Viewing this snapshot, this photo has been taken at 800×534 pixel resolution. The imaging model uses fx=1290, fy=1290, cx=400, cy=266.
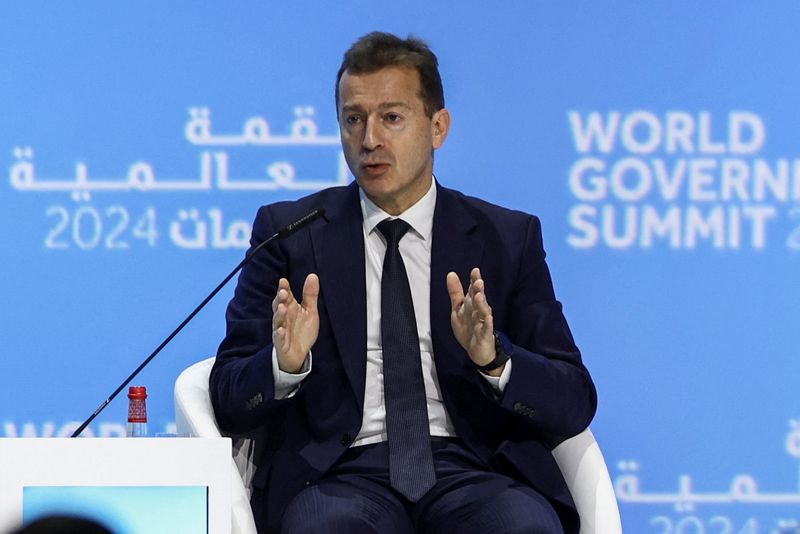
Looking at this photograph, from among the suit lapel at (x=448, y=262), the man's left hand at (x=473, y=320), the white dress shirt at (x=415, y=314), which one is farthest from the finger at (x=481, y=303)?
the suit lapel at (x=448, y=262)

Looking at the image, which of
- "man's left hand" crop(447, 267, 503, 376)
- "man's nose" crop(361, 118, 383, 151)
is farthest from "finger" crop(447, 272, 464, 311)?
"man's nose" crop(361, 118, 383, 151)

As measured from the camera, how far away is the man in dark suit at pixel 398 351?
2439mm

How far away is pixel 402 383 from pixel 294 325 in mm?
301

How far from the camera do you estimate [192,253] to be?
349cm

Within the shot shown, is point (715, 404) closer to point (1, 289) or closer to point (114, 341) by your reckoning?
point (114, 341)

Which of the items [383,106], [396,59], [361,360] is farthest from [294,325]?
[396,59]

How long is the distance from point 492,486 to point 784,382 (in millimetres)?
1315

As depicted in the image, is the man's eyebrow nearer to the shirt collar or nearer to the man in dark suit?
the man in dark suit

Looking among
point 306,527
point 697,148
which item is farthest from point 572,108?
point 306,527

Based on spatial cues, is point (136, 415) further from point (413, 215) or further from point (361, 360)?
point (413, 215)

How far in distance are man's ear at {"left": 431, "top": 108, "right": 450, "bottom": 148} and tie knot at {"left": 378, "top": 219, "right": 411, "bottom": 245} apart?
0.73 feet

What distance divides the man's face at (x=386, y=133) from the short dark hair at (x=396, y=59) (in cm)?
1

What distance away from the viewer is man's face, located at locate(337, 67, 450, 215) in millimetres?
2723

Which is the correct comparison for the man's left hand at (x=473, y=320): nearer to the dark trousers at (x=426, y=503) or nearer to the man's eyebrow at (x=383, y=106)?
the dark trousers at (x=426, y=503)
